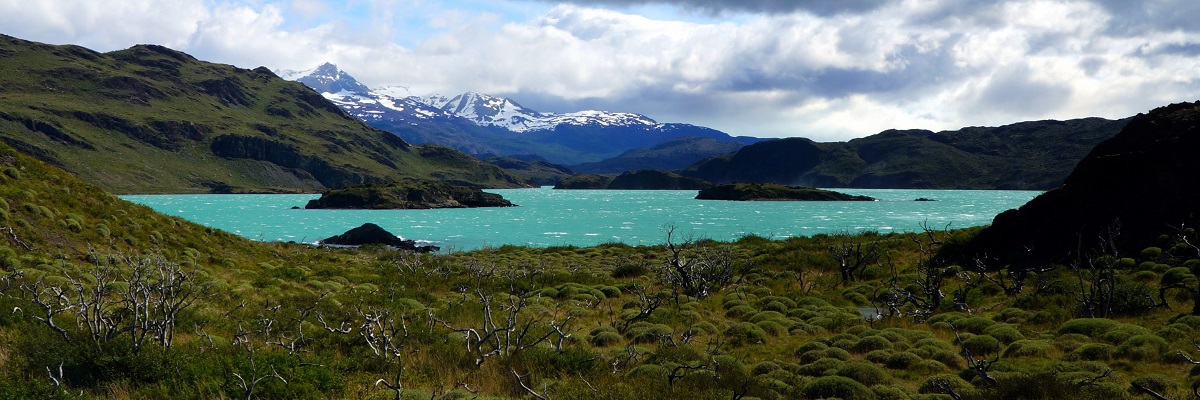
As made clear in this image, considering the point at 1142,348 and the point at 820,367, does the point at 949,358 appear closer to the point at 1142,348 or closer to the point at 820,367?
the point at 820,367

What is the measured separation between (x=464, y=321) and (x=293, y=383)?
9.57 m

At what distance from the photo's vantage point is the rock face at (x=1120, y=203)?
2755 centimetres

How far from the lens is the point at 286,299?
69.4 feet

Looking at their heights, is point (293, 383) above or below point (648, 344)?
above

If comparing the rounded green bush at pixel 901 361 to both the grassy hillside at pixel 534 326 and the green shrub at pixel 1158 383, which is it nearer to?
the grassy hillside at pixel 534 326

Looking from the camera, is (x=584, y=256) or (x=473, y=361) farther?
(x=584, y=256)

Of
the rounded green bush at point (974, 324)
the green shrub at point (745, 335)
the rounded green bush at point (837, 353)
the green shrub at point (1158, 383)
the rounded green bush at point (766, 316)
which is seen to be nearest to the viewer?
the green shrub at point (1158, 383)

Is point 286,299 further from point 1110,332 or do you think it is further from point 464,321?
point 1110,332

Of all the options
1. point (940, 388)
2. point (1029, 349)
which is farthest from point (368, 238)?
point (940, 388)

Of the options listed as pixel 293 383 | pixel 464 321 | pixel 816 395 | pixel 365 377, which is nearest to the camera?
pixel 293 383

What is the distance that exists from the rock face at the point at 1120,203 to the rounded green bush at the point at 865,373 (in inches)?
643

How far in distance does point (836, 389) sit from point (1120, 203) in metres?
24.5

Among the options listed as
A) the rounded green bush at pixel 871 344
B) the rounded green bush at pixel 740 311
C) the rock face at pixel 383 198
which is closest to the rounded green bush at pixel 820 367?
the rounded green bush at pixel 871 344

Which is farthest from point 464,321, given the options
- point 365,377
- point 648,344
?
point 365,377
